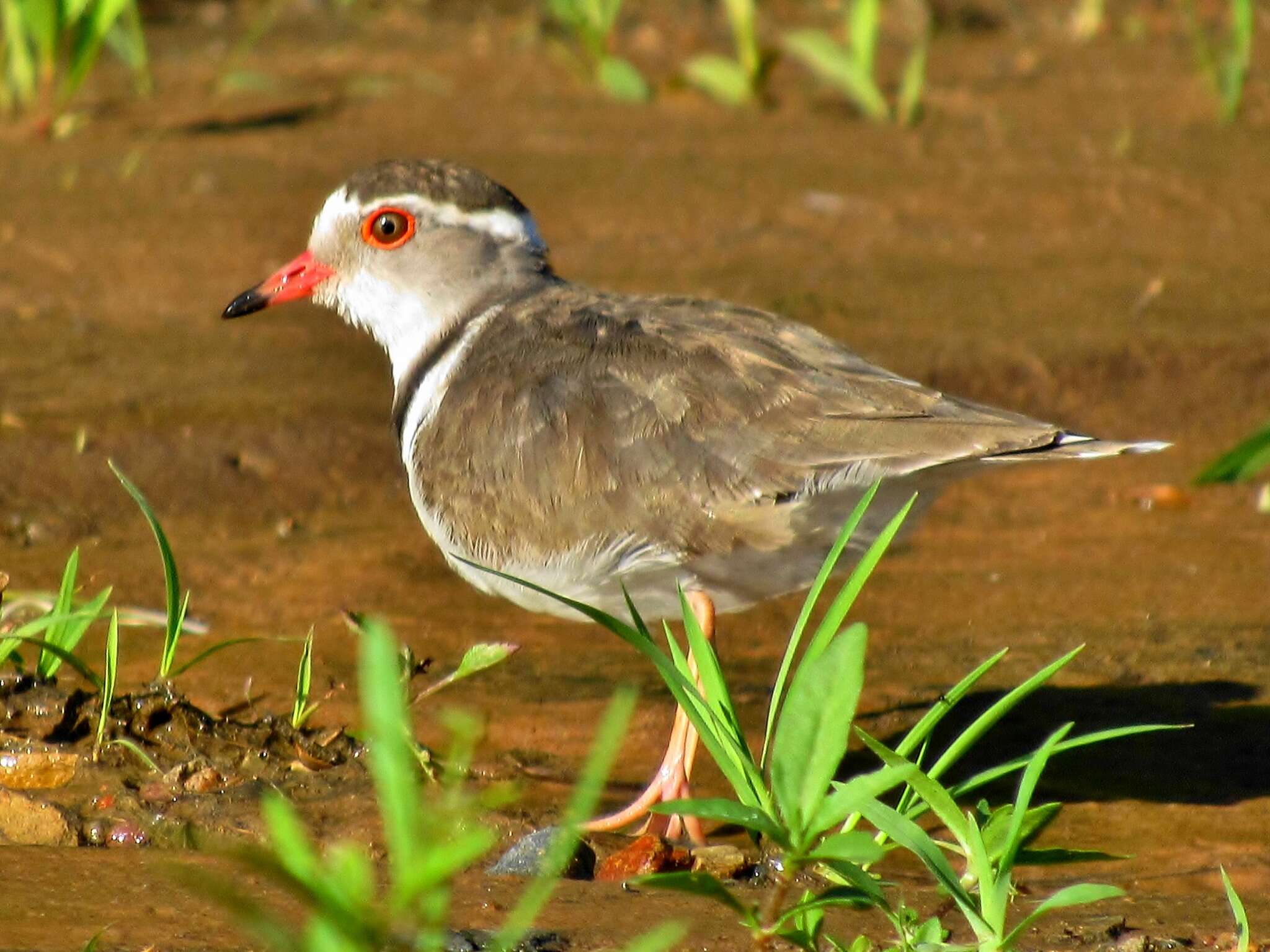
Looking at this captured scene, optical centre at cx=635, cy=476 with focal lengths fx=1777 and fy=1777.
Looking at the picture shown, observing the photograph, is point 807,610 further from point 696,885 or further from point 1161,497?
point 1161,497

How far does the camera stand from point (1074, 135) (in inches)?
340

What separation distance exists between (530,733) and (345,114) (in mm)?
5249

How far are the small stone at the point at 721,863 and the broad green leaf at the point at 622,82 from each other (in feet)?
20.2

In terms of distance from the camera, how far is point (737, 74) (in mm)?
8789

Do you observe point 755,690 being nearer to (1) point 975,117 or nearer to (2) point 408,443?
(2) point 408,443

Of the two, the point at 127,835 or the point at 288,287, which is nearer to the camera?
the point at 127,835

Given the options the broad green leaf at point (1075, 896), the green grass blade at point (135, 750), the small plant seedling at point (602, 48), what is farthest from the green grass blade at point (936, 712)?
the small plant seedling at point (602, 48)

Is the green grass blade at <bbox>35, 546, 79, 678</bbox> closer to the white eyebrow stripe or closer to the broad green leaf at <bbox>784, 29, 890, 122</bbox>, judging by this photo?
the white eyebrow stripe

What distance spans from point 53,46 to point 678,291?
2.90m

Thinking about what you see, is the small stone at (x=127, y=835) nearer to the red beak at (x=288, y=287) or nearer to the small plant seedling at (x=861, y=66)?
the red beak at (x=288, y=287)

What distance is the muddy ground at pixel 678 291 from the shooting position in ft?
12.7

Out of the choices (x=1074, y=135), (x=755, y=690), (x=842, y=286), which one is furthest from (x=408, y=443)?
(x=1074, y=135)

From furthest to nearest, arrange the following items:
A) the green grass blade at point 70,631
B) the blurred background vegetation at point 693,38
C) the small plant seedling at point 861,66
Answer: the small plant seedling at point 861,66, the blurred background vegetation at point 693,38, the green grass blade at point 70,631

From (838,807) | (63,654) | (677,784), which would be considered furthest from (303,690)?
(838,807)
